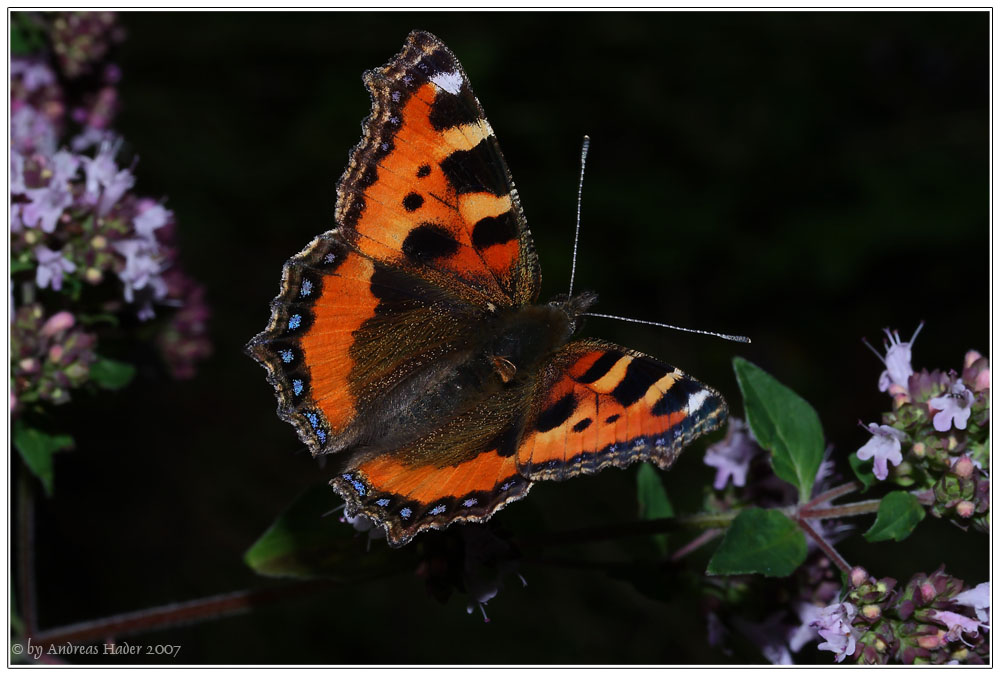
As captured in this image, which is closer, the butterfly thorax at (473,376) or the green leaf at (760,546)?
the green leaf at (760,546)

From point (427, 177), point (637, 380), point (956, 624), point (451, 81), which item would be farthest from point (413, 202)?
point (956, 624)

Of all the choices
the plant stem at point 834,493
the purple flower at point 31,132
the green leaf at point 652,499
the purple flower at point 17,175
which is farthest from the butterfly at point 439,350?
the purple flower at point 31,132

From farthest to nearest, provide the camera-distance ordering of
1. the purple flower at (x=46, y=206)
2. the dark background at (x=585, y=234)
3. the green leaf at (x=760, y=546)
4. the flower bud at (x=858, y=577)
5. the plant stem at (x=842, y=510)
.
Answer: the dark background at (x=585, y=234) → the purple flower at (x=46, y=206) → the plant stem at (x=842, y=510) → the flower bud at (x=858, y=577) → the green leaf at (x=760, y=546)

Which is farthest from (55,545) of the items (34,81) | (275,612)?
(34,81)

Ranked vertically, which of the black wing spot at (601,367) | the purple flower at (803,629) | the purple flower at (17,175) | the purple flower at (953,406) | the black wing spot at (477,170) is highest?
the purple flower at (17,175)

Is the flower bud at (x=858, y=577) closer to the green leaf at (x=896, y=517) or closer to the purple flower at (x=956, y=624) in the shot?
the green leaf at (x=896, y=517)

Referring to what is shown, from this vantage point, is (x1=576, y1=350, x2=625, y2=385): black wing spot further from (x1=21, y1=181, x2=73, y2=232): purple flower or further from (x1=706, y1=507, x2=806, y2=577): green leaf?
(x1=21, y1=181, x2=73, y2=232): purple flower

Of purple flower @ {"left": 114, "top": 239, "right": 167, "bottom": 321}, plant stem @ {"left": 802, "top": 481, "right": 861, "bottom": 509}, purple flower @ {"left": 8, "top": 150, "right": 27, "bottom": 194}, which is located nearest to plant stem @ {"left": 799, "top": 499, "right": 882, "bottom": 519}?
plant stem @ {"left": 802, "top": 481, "right": 861, "bottom": 509}
